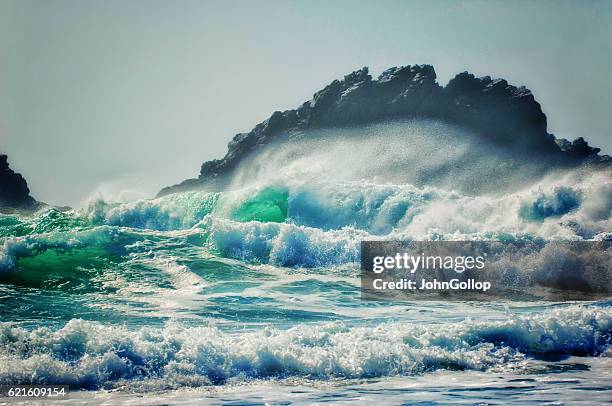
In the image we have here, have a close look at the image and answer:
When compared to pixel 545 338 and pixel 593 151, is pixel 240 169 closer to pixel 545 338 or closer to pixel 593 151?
pixel 593 151

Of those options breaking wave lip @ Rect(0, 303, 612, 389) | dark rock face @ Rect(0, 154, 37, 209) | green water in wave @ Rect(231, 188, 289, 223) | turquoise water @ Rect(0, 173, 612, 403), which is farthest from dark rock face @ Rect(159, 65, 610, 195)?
breaking wave lip @ Rect(0, 303, 612, 389)

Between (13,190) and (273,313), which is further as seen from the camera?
(13,190)

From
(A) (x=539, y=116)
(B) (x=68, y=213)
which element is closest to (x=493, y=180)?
(A) (x=539, y=116)

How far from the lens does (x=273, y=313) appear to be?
11.3 meters

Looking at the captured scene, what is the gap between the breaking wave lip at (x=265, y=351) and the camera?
7125mm

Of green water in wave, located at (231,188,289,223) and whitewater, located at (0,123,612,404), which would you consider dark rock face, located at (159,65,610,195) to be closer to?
whitewater, located at (0,123,612,404)

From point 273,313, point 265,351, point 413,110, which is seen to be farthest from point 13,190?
point 265,351

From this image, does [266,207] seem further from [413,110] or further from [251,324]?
[413,110]

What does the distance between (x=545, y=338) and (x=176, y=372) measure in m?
5.32

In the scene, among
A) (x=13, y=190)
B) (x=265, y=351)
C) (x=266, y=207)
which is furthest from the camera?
(x=13, y=190)

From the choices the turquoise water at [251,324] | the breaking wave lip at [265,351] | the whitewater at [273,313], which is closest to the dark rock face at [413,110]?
the whitewater at [273,313]

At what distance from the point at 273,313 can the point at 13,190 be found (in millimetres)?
44038

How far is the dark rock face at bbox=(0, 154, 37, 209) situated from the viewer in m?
48.5

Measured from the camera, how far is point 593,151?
57.2 meters
